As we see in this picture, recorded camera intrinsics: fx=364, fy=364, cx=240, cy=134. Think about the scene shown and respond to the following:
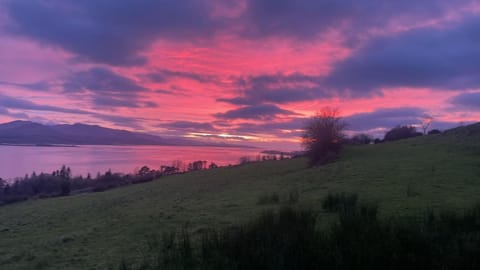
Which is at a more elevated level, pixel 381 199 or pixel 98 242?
pixel 381 199

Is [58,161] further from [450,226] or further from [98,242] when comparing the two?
[450,226]

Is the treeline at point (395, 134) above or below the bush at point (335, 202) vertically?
above

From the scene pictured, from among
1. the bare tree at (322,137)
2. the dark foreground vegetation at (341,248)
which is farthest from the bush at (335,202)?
the bare tree at (322,137)

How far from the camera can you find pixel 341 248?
23.4ft

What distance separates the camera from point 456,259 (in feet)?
21.5

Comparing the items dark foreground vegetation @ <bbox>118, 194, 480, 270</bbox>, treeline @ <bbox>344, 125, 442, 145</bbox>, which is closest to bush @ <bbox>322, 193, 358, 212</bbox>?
dark foreground vegetation @ <bbox>118, 194, 480, 270</bbox>

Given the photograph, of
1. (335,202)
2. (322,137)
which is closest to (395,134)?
(322,137)

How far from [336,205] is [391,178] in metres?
12.0

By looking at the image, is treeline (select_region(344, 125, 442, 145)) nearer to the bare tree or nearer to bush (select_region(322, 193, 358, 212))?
the bare tree

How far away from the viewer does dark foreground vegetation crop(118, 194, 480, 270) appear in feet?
21.9

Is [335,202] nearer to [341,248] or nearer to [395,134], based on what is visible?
[341,248]

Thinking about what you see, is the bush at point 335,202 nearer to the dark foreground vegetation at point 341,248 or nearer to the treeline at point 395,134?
the dark foreground vegetation at point 341,248

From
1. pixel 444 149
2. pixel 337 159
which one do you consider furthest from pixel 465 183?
pixel 337 159

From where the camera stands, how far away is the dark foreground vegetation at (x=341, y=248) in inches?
263
